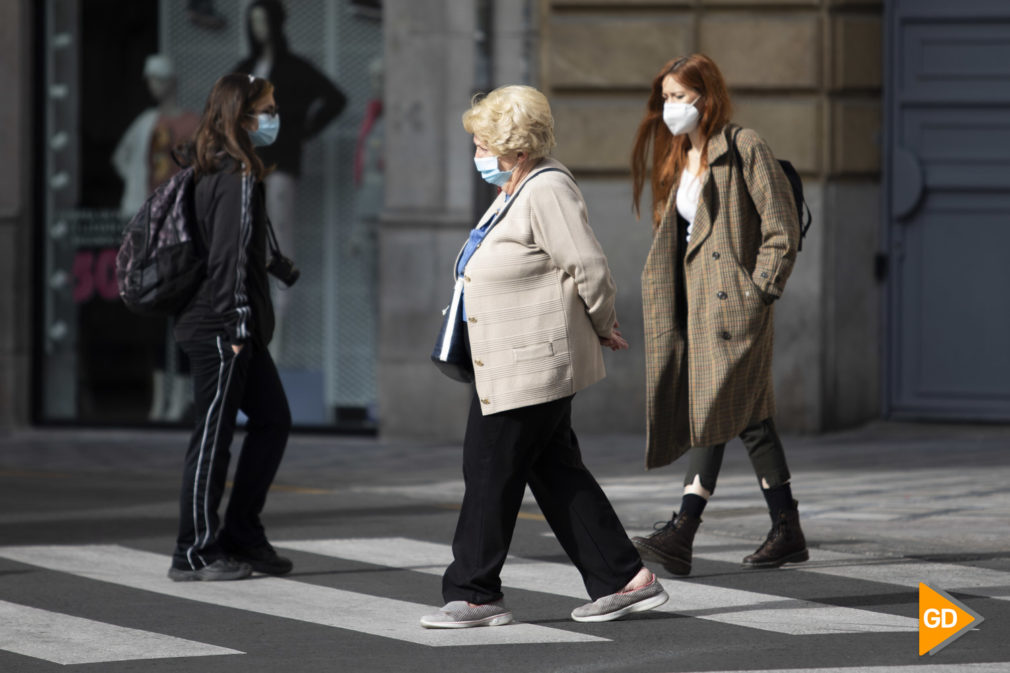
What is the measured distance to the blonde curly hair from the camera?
207 inches

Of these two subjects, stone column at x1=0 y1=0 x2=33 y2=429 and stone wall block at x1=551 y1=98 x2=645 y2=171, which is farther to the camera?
stone column at x1=0 y1=0 x2=33 y2=429

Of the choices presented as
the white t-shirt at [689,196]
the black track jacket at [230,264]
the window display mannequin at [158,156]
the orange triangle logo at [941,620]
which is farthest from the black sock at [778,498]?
the window display mannequin at [158,156]

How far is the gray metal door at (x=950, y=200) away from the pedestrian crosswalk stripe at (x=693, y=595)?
18.5ft

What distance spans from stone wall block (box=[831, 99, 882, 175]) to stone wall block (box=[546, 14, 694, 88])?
110 cm

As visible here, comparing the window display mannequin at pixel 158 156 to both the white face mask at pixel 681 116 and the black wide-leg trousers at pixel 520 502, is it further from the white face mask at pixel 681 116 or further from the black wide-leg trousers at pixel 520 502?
the black wide-leg trousers at pixel 520 502

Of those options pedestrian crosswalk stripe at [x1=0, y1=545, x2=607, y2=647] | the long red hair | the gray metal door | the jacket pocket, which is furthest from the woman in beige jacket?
the gray metal door

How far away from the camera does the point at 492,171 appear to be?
536 centimetres

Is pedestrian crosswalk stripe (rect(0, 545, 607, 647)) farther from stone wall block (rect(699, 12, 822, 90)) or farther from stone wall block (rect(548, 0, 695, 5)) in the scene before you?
stone wall block (rect(699, 12, 822, 90))

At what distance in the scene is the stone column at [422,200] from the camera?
11.6 meters

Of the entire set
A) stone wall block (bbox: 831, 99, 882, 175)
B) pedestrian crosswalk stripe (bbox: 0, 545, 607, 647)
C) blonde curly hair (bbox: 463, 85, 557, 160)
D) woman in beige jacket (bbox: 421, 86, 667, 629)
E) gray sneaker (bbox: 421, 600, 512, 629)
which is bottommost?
pedestrian crosswalk stripe (bbox: 0, 545, 607, 647)

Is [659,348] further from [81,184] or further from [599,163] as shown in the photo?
[81,184]

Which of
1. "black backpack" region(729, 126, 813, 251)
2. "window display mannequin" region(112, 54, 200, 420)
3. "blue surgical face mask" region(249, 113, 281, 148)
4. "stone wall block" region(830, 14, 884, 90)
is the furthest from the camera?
"window display mannequin" region(112, 54, 200, 420)

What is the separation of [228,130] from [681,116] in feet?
5.28

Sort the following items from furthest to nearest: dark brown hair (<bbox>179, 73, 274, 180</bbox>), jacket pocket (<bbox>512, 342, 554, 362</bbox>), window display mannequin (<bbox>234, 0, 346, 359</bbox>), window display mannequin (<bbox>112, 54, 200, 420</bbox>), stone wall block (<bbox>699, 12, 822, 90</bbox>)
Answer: window display mannequin (<bbox>112, 54, 200, 420</bbox>)
window display mannequin (<bbox>234, 0, 346, 359</bbox>)
stone wall block (<bbox>699, 12, 822, 90</bbox>)
dark brown hair (<bbox>179, 73, 274, 180</bbox>)
jacket pocket (<bbox>512, 342, 554, 362</bbox>)
